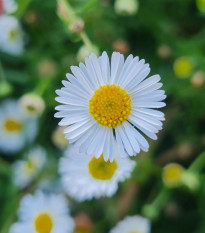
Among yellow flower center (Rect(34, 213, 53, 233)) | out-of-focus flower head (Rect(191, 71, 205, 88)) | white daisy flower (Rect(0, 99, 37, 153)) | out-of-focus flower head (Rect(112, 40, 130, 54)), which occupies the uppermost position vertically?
white daisy flower (Rect(0, 99, 37, 153))

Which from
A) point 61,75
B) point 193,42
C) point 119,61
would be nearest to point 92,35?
point 61,75

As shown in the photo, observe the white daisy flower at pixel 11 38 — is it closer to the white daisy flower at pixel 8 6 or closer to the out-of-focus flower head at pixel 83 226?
the white daisy flower at pixel 8 6

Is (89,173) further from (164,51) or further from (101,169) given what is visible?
(164,51)

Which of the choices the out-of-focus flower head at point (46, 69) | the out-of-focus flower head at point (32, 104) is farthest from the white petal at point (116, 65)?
the out-of-focus flower head at point (46, 69)

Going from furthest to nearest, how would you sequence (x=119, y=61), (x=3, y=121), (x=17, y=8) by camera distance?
1. (x=3, y=121)
2. (x=17, y=8)
3. (x=119, y=61)

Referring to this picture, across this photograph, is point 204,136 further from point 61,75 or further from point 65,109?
point 65,109

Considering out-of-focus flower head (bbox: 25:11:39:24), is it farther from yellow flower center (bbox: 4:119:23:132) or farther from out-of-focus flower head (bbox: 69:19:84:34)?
out-of-focus flower head (bbox: 69:19:84:34)

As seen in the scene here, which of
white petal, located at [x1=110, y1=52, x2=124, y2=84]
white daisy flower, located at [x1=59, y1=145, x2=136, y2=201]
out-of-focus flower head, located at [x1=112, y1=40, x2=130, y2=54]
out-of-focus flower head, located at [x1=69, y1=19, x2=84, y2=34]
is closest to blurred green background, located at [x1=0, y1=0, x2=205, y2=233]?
out-of-focus flower head, located at [x1=112, y1=40, x2=130, y2=54]
